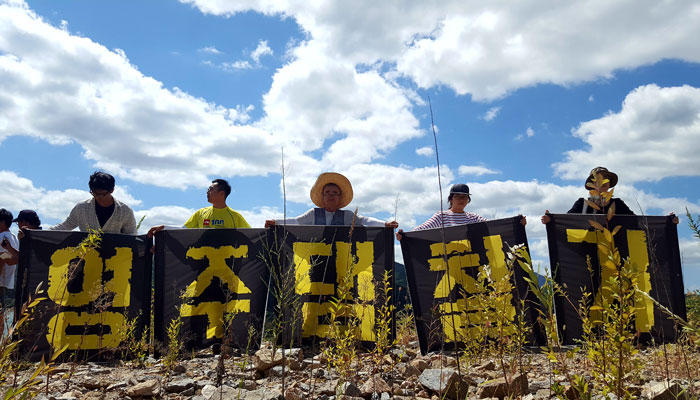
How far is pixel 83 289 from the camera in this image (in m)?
6.23

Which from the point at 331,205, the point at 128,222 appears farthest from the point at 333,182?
the point at 128,222

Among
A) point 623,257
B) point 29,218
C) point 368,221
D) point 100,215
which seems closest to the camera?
point 623,257

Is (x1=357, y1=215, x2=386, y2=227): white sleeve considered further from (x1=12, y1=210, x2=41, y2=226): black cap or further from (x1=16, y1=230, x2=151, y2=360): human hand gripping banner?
(x1=12, y1=210, x2=41, y2=226): black cap

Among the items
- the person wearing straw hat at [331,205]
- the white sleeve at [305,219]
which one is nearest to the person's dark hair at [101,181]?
the person wearing straw hat at [331,205]

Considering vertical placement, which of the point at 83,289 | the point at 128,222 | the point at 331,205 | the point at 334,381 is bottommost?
the point at 334,381

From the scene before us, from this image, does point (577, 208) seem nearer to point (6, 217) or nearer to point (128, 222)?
point (128, 222)

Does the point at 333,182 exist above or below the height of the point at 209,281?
above

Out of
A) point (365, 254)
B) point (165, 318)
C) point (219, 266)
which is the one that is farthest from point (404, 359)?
point (165, 318)

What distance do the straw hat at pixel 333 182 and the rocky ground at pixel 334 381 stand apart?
240 centimetres

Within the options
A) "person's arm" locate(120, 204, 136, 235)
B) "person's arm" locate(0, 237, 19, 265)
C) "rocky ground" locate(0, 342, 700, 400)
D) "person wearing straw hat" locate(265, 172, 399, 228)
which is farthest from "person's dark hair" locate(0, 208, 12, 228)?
"person wearing straw hat" locate(265, 172, 399, 228)

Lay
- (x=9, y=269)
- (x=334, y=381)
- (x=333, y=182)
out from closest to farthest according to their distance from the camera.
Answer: (x=334, y=381) → (x=9, y=269) → (x=333, y=182)

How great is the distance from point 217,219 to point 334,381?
344 centimetres

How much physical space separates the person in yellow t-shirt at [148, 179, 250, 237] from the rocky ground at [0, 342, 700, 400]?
2018mm

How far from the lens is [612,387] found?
2.02 meters
